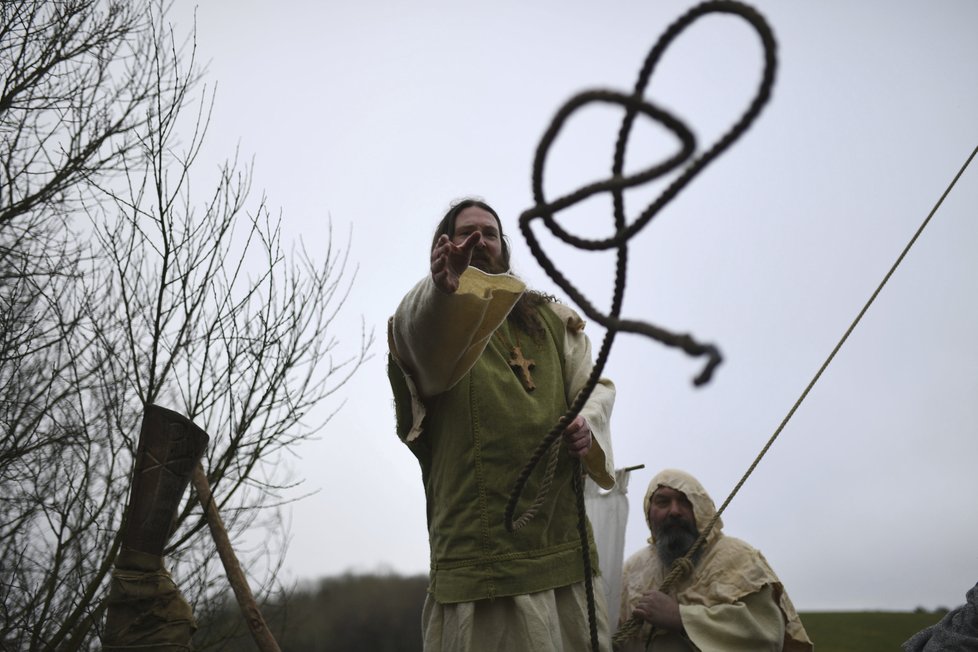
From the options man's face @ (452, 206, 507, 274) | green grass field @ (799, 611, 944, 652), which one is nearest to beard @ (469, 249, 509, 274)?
man's face @ (452, 206, 507, 274)

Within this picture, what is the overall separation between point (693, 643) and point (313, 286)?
9.78ft

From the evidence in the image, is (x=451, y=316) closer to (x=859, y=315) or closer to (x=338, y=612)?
(x=859, y=315)

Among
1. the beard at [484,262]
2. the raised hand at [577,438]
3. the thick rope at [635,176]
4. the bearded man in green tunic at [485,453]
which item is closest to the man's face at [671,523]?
the bearded man in green tunic at [485,453]

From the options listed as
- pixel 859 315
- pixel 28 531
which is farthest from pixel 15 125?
pixel 859 315

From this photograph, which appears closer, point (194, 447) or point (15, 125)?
point (194, 447)

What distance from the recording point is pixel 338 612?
822 centimetres

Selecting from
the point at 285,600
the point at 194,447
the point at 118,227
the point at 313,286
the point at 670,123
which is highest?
the point at 118,227

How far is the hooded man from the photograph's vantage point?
3.88 m

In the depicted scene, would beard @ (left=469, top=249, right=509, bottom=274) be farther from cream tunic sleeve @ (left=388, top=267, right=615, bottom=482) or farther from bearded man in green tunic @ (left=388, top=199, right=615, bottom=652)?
cream tunic sleeve @ (left=388, top=267, right=615, bottom=482)

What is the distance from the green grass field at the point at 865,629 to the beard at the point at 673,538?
9.35 feet

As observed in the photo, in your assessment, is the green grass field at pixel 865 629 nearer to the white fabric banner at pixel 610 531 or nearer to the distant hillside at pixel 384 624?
the distant hillside at pixel 384 624

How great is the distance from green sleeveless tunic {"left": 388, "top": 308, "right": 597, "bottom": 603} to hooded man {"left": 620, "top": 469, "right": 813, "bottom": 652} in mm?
1351

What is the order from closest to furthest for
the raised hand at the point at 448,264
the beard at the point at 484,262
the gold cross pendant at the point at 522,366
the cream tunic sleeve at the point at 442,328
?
the raised hand at the point at 448,264, the cream tunic sleeve at the point at 442,328, the gold cross pendant at the point at 522,366, the beard at the point at 484,262

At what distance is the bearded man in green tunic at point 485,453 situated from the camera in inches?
96.9
